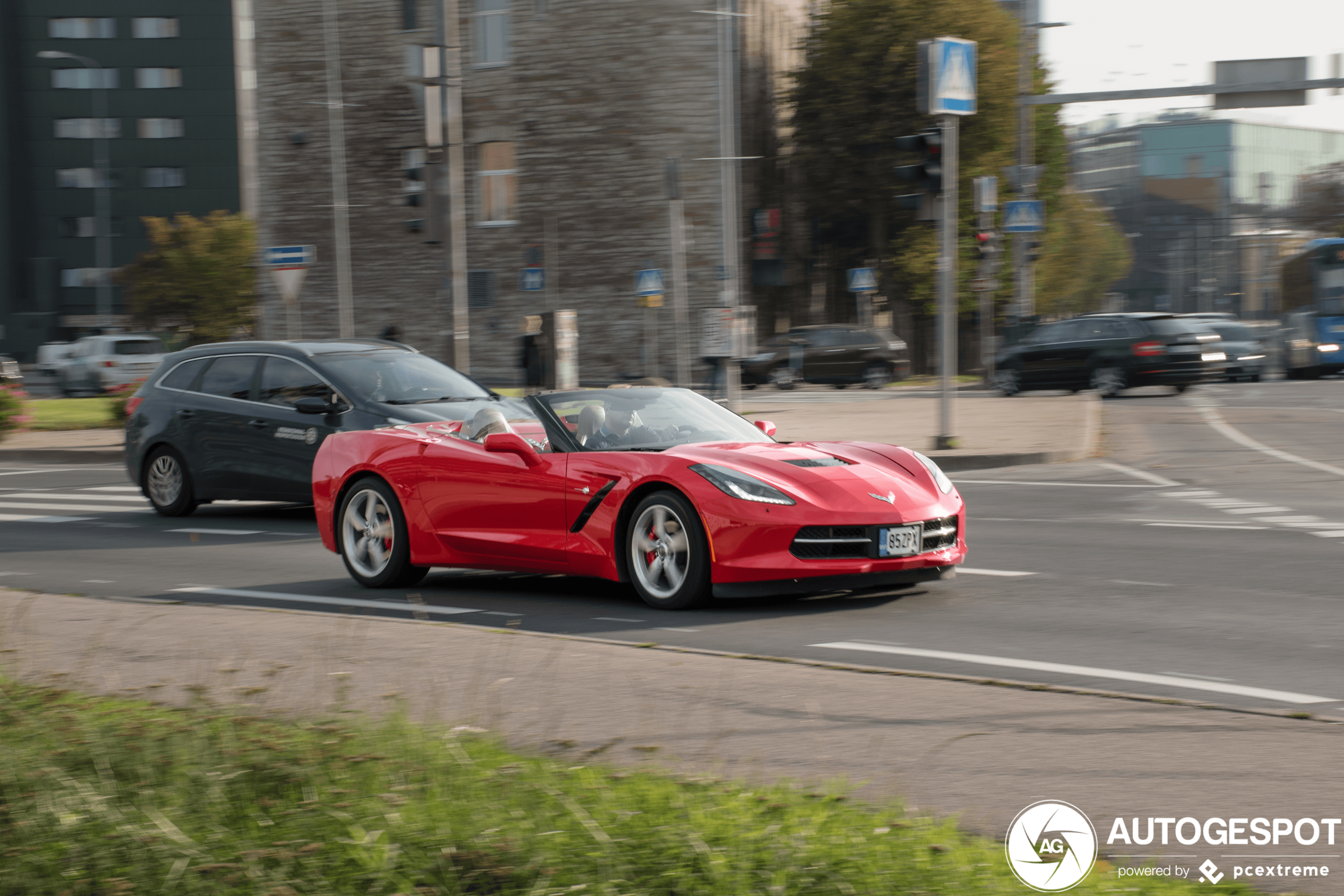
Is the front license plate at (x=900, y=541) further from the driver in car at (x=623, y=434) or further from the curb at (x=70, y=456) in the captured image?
the curb at (x=70, y=456)

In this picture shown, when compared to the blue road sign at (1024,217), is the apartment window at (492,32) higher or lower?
higher

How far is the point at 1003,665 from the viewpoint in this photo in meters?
6.67

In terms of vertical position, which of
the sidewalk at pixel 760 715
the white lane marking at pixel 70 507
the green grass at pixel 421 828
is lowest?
the white lane marking at pixel 70 507

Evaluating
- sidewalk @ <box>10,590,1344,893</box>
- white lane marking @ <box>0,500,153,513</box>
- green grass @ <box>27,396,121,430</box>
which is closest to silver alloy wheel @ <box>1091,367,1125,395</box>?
green grass @ <box>27,396,121,430</box>

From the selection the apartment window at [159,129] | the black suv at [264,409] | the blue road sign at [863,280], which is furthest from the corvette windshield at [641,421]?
the apartment window at [159,129]

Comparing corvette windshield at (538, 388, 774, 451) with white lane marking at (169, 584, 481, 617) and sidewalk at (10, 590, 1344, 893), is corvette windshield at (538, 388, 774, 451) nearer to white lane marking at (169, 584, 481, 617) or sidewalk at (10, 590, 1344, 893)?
white lane marking at (169, 584, 481, 617)

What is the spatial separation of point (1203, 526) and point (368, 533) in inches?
239

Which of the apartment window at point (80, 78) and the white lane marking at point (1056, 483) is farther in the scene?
the apartment window at point (80, 78)

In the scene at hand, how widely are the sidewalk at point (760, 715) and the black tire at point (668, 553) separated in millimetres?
1101

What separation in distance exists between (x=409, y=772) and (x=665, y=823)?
31.8 inches

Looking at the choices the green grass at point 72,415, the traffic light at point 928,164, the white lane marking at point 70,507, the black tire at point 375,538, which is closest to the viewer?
the black tire at point 375,538

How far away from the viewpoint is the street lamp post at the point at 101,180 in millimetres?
89938

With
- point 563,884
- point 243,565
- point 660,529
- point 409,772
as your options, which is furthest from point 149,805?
point 243,565

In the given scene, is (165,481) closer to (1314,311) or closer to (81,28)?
(1314,311)
